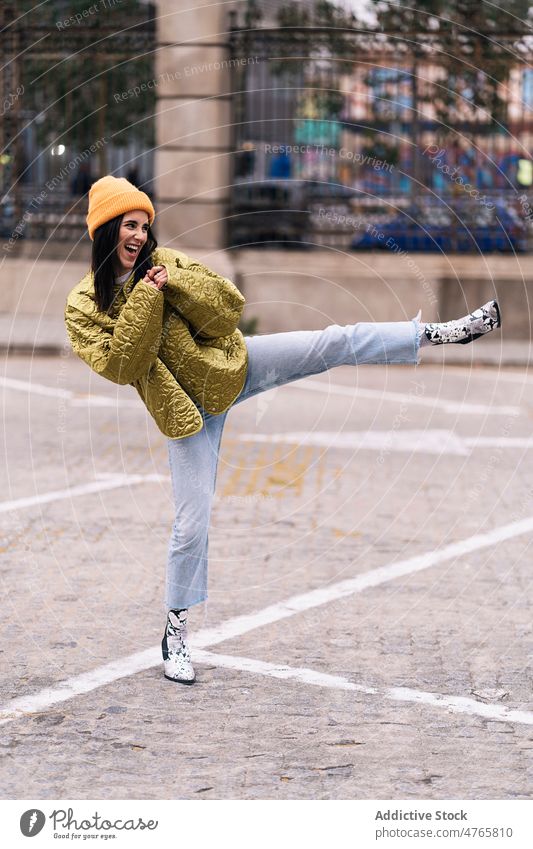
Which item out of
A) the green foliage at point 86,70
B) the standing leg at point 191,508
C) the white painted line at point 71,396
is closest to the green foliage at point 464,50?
the green foliage at point 86,70

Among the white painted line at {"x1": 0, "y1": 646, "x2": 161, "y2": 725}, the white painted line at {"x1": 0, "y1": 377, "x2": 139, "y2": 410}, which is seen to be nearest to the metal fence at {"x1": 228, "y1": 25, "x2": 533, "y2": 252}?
the white painted line at {"x1": 0, "y1": 377, "x2": 139, "y2": 410}

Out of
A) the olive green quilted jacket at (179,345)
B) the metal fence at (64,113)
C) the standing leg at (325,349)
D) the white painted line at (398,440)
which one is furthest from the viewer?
the metal fence at (64,113)

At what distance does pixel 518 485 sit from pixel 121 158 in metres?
11.9

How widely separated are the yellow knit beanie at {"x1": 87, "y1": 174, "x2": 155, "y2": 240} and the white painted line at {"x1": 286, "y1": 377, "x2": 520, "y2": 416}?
7.15 metres

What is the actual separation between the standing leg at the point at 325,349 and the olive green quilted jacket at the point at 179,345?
0.11m

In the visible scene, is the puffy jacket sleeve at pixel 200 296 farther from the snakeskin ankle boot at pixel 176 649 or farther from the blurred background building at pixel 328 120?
the blurred background building at pixel 328 120

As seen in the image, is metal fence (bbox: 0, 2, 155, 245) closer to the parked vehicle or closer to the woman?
the parked vehicle

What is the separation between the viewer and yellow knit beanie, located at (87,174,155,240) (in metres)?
4.74

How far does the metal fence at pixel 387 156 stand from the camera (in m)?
16.9

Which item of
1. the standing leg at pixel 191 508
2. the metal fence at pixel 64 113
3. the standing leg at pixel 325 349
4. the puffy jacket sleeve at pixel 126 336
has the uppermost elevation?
the metal fence at pixel 64 113

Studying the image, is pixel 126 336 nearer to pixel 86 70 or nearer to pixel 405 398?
pixel 405 398

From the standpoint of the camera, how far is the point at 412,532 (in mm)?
7586

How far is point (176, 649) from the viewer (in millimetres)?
5066

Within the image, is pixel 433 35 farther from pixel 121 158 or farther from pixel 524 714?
pixel 524 714
